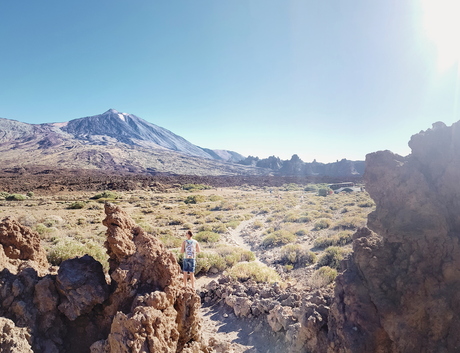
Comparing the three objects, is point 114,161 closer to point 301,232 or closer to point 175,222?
point 175,222

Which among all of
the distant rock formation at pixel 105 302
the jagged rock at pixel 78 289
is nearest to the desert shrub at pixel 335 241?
the distant rock formation at pixel 105 302

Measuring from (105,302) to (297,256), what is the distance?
293 inches

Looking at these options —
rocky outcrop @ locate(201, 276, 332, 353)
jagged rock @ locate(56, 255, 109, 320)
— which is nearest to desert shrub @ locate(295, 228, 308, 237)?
rocky outcrop @ locate(201, 276, 332, 353)

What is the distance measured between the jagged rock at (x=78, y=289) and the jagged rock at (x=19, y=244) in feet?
2.58

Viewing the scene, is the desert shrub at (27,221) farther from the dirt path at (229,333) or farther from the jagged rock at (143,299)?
the jagged rock at (143,299)

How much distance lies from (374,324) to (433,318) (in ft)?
2.11

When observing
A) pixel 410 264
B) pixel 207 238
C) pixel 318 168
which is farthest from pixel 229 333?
pixel 318 168

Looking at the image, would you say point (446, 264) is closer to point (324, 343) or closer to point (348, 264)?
point (348, 264)

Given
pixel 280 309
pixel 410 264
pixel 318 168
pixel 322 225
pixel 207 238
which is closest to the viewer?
pixel 410 264

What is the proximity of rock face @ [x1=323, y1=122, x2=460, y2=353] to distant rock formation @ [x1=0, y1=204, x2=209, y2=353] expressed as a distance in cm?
228

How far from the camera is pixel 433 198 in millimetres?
3400

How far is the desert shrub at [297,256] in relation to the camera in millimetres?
9273

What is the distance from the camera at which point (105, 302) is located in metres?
3.65

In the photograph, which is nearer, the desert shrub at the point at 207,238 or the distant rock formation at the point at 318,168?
the desert shrub at the point at 207,238
